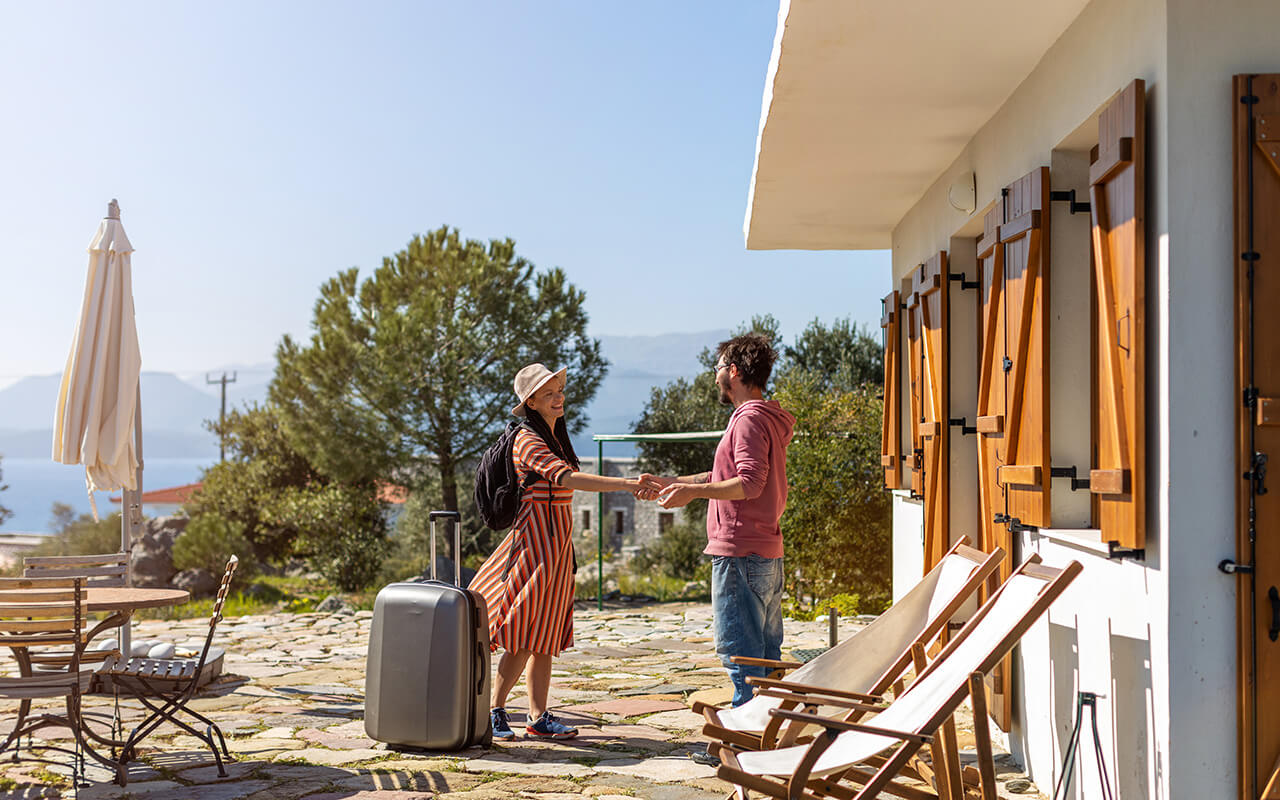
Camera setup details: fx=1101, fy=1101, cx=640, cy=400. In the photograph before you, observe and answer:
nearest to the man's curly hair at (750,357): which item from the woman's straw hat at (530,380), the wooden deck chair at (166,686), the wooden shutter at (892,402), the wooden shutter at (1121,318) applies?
the woman's straw hat at (530,380)

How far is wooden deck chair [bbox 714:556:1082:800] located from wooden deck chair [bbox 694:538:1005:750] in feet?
0.56

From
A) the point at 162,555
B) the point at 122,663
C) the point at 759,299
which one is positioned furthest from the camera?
the point at 759,299

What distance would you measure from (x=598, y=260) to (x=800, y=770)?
143634 millimetres

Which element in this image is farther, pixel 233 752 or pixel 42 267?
pixel 42 267

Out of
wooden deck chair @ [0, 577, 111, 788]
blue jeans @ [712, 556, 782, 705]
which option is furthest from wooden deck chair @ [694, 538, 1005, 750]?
wooden deck chair @ [0, 577, 111, 788]

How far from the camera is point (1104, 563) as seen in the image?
133 inches

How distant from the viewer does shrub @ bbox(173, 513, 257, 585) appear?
19.0 meters

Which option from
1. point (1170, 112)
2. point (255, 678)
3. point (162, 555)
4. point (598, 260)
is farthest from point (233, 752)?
point (598, 260)

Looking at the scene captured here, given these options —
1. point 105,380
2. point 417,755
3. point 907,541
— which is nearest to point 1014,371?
point 417,755

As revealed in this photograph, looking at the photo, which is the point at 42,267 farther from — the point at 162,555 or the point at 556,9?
the point at 162,555

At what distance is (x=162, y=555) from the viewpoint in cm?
1970

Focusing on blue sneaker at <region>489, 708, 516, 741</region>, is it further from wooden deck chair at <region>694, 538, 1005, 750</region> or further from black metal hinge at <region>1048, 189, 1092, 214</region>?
black metal hinge at <region>1048, 189, 1092, 214</region>

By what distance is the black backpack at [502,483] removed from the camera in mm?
4676

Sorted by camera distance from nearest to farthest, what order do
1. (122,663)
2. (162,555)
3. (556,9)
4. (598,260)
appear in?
(122,663) → (162,555) → (556,9) → (598,260)
